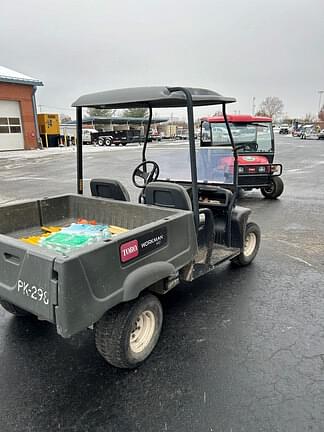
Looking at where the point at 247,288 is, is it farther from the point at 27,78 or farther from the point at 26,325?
the point at 27,78

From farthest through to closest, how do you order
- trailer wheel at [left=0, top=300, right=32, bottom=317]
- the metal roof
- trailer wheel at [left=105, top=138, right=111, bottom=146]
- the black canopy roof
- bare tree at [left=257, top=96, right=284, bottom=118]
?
bare tree at [left=257, top=96, right=284, bottom=118], trailer wheel at [left=105, top=138, right=111, bottom=146], the metal roof, trailer wheel at [left=0, top=300, right=32, bottom=317], the black canopy roof

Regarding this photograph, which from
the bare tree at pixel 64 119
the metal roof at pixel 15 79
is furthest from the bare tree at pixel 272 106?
the metal roof at pixel 15 79

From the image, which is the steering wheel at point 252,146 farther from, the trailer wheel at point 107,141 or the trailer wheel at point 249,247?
the trailer wheel at point 107,141

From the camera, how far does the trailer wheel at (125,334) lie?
232 cm

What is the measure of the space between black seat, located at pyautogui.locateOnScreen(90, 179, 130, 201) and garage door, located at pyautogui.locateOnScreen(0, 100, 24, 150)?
23.0 metres

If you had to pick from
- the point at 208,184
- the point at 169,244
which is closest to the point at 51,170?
the point at 208,184

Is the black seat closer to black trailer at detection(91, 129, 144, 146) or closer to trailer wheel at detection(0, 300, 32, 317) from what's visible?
trailer wheel at detection(0, 300, 32, 317)

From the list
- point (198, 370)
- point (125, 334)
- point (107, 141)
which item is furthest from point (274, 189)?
point (107, 141)

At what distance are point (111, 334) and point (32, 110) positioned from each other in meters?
25.7

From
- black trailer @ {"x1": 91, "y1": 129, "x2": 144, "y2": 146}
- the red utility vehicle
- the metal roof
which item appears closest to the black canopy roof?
the red utility vehicle

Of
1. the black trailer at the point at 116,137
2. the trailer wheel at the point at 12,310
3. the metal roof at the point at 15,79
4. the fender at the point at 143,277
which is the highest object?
the metal roof at the point at 15,79

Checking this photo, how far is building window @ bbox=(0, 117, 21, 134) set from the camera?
23627 mm

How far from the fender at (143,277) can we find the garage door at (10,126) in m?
24.5

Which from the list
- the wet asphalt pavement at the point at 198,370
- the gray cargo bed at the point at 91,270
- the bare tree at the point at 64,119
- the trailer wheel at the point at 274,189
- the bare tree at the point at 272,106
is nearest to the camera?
the gray cargo bed at the point at 91,270
